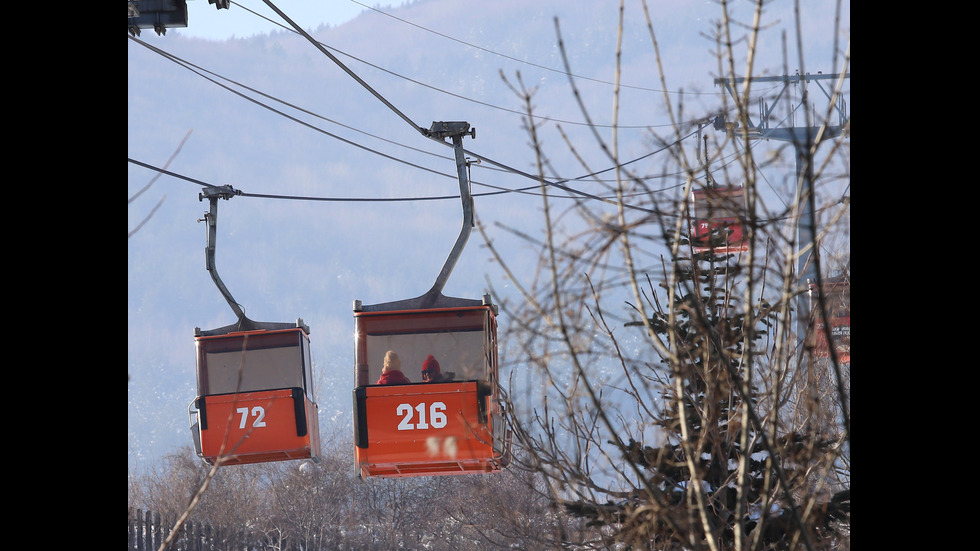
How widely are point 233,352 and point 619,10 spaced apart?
10532 millimetres

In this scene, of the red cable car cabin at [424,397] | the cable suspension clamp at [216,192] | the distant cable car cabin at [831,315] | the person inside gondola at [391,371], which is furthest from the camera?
the cable suspension clamp at [216,192]

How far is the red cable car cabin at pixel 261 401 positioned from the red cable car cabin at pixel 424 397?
2.11m

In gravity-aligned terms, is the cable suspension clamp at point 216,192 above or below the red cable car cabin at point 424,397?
above

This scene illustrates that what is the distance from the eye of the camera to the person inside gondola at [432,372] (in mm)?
10541

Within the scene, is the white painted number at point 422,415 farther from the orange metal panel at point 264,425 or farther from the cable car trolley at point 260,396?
the orange metal panel at point 264,425

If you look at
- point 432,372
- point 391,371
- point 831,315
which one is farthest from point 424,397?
point 831,315

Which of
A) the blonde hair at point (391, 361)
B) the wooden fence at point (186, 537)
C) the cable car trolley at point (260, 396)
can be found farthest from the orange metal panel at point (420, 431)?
the wooden fence at point (186, 537)

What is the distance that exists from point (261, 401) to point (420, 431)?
3138 mm

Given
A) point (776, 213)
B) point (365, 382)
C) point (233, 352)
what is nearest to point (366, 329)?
point (365, 382)

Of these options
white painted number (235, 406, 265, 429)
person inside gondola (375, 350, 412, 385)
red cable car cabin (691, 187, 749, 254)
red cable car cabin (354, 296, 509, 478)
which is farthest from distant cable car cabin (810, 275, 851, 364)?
white painted number (235, 406, 265, 429)

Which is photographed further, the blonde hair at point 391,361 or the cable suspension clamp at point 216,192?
the cable suspension clamp at point 216,192

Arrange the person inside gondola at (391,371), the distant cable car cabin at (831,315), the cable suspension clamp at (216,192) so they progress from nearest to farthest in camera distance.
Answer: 1. the distant cable car cabin at (831,315)
2. the person inside gondola at (391,371)
3. the cable suspension clamp at (216,192)

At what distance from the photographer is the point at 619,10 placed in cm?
356
